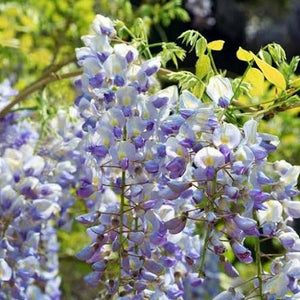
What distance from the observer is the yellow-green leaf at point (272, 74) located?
928mm

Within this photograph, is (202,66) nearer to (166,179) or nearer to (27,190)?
(166,179)

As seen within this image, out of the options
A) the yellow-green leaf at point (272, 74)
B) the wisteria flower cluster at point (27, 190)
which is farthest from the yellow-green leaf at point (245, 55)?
the wisteria flower cluster at point (27, 190)

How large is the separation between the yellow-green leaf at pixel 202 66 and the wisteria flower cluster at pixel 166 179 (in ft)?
0.12

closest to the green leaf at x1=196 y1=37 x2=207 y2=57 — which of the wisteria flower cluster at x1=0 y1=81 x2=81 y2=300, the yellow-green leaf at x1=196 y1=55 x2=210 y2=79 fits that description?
the yellow-green leaf at x1=196 y1=55 x2=210 y2=79

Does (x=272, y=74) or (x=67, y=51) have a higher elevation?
(x=272, y=74)

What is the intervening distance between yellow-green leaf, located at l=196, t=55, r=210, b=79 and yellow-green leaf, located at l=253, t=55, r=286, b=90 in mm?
54

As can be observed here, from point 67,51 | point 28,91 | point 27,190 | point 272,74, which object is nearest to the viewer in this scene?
point 272,74

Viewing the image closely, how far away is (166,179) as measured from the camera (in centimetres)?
96

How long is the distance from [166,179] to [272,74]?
6.1 inches

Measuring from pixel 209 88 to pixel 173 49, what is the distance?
0.15 metres

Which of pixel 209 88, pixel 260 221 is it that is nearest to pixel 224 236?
pixel 260 221

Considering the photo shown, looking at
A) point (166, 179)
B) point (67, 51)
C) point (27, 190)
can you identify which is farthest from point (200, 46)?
point (67, 51)

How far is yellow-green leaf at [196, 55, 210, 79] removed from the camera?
95 cm

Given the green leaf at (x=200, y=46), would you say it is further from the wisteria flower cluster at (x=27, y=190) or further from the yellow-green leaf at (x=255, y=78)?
the wisteria flower cluster at (x=27, y=190)
